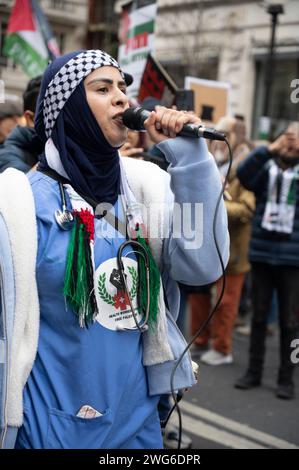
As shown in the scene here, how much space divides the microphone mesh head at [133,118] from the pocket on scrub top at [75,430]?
30.6 inches

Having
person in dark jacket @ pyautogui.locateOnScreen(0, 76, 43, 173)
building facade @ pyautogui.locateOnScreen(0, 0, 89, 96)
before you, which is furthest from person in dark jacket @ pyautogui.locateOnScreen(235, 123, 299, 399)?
building facade @ pyautogui.locateOnScreen(0, 0, 89, 96)

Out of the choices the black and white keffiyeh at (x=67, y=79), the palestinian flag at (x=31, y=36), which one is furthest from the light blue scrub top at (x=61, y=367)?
the palestinian flag at (x=31, y=36)

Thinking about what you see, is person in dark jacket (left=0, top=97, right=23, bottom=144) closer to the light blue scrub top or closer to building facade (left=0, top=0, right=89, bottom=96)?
the light blue scrub top

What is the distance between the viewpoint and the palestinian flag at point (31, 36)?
22.3 ft

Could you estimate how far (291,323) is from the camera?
4.96 m

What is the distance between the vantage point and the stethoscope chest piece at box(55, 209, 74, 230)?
1789mm

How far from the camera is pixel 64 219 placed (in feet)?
5.88

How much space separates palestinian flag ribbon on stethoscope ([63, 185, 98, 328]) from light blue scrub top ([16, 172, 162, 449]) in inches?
0.9

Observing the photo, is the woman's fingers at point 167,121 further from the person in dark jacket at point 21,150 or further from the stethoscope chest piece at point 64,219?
the person in dark jacket at point 21,150

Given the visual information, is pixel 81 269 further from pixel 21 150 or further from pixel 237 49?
pixel 237 49

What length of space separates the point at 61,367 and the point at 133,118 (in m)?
0.70

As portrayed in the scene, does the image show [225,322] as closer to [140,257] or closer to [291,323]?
[291,323]

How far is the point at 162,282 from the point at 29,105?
1.49 m

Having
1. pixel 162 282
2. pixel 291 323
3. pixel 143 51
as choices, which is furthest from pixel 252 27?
pixel 162 282
